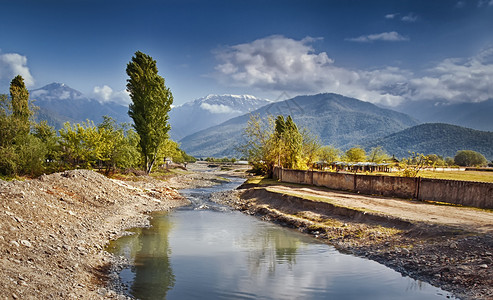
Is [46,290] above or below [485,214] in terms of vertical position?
below

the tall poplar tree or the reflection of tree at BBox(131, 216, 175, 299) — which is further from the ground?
the tall poplar tree

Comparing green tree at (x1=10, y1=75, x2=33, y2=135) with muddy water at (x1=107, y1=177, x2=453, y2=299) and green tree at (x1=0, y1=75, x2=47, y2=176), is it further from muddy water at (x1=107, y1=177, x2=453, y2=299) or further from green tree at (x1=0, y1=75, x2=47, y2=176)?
muddy water at (x1=107, y1=177, x2=453, y2=299)

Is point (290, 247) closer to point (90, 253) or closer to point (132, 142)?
point (90, 253)

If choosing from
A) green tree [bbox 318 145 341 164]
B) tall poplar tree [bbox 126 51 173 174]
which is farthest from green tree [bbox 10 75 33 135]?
green tree [bbox 318 145 341 164]

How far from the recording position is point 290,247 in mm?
18375

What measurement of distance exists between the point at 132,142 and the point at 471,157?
142 meters

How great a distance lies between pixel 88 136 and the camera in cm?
4512

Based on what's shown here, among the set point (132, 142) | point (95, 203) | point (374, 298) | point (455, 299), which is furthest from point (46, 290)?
point (132, 142)

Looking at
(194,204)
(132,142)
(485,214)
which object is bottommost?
(194,204)

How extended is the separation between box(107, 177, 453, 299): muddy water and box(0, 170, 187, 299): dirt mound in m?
1.40

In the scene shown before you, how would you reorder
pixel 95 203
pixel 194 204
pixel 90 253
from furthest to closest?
1. pixel 194 204
2. pixel 95 203
3. pixel 90 253

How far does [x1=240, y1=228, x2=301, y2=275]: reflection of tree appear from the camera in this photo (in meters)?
15.1

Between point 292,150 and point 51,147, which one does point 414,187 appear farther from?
point 51,147

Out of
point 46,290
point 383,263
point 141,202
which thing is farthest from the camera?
point 141,202
